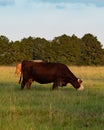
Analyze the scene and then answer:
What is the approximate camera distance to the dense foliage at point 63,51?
6631cm

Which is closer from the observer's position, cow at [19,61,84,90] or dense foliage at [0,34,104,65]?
cow at [19,61,84,90]

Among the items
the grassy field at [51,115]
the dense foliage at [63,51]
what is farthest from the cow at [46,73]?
the dense foliage at [63,51]

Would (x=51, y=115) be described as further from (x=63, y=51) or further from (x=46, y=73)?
(x=63, y=51)

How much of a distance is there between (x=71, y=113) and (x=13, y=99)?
3.15 metres

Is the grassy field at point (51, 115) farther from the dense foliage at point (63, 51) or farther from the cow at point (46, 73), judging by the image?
the dense foliage at point (63, 51)

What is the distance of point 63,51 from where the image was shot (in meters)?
67.5

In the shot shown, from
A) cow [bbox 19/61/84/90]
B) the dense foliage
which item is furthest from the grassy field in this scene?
the dense foliage

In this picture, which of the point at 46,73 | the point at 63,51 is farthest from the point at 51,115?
the point at 63,51

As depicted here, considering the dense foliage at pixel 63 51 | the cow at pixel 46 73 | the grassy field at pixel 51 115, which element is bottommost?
the grassy field at pixel 51 115

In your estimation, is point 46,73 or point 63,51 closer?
point 46,73

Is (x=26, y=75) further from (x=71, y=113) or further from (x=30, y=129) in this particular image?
(x=30, y=129)

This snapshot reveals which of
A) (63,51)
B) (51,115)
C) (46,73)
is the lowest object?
(51,115)

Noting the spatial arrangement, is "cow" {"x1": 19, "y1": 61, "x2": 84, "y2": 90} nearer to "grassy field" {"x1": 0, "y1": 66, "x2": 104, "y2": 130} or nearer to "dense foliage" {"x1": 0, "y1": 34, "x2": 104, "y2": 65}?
"grassy field" {"x1": 0, "y1": 66, "x2": 104, "y2": 130}

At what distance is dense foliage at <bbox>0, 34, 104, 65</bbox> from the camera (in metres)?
66.3
